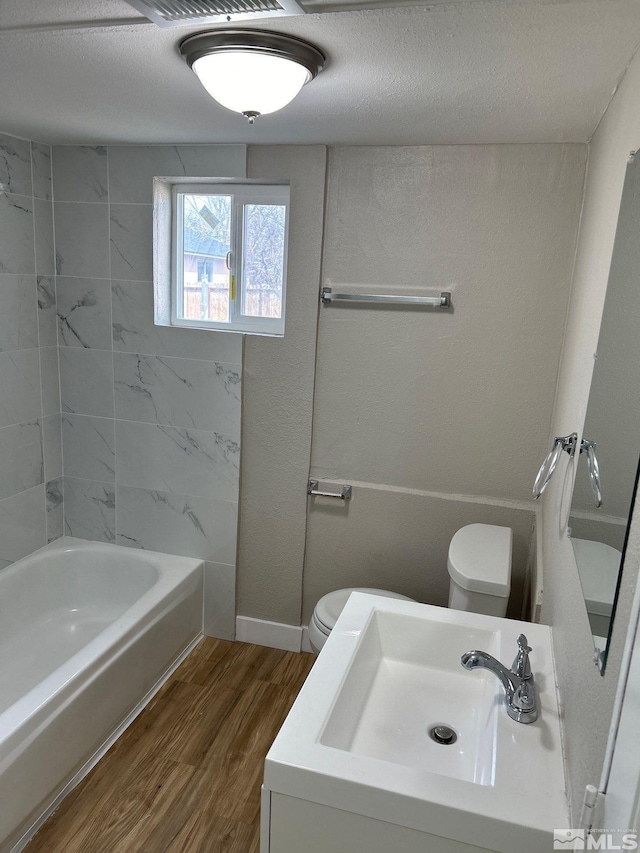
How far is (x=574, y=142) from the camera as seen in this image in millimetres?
2379

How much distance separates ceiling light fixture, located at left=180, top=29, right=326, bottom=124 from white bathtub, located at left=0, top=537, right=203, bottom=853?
185cm

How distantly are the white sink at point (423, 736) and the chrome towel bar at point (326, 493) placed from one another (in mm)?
1034

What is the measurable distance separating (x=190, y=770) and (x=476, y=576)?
3.99ft

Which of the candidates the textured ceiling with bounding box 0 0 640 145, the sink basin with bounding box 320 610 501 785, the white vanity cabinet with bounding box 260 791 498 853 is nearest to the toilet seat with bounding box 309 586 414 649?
the sink basin with bounding box 320 610 501 785

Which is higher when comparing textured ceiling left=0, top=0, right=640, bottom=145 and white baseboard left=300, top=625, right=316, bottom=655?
textured ceiling left=0, top=0, right=640, bottom=145

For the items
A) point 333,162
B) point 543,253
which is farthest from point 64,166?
point 543,253

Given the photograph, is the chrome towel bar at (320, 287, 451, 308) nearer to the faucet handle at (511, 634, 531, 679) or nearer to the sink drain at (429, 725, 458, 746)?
the faucet handle at (511, 634, 531, 679)

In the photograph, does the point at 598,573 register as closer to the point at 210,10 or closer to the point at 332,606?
the point at 210,10

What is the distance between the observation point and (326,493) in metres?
2.91

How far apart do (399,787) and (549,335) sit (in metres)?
1.83

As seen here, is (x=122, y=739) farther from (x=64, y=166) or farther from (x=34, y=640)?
(x=64, y=166)

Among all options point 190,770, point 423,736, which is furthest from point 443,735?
point 190,770

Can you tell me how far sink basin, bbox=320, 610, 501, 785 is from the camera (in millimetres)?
1393

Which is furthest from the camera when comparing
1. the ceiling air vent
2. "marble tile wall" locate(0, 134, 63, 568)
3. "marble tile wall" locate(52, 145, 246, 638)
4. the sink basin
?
"marble tile wall" locate(52, 145, 246, 638)
